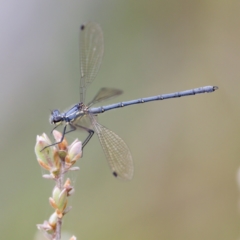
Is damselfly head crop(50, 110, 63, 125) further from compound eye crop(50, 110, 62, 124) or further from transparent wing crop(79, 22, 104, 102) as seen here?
transparent wing crop(79, 22, 104, 102)

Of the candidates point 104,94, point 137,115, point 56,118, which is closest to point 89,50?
point 104,94

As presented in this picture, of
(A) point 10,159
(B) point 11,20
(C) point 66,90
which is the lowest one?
(A) point 10,159

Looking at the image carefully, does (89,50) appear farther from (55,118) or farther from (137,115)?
(137,115)

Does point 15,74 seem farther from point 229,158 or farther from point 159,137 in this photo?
point 229,158

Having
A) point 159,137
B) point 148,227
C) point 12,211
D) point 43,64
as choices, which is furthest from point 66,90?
point 148,227

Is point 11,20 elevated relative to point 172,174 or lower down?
elevated

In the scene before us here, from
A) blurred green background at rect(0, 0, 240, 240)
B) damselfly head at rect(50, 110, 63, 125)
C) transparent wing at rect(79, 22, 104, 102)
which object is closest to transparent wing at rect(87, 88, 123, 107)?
transparent wing at rect(79, 22, 104, 102)

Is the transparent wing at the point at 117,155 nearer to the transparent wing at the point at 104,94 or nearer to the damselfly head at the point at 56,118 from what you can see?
the damselfly head at the point at 56,118
